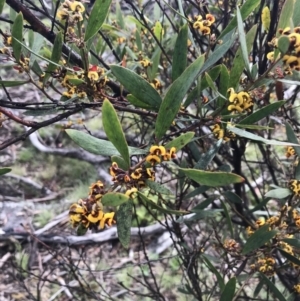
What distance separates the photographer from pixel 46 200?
277 cm

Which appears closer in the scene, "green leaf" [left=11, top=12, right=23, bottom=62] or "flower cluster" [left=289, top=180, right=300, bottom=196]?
"green leaf" [left=11, top=12, right=23, bottom=62]

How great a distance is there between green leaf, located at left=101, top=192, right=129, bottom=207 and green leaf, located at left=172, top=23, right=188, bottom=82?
0.90 feet

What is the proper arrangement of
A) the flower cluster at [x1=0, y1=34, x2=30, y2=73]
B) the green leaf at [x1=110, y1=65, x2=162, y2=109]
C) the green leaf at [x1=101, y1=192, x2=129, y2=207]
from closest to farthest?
1. the green leaf at [x1=101, y1=192, x2=129, y2=207]
2. the green leaf at [x1=110, y1=65, x2=162, y2=109]
3. the flower cluster at [x1=0, y1=34, x2=30, y2=73]

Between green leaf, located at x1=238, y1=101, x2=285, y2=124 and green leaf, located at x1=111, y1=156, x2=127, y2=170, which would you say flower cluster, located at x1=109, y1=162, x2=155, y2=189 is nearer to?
green leaf, located at x1=111, y1=156, x2=127, y2=170

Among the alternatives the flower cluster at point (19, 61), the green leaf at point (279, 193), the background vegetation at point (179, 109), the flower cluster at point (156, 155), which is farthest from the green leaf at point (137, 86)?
the green leaf at point (279, 193)

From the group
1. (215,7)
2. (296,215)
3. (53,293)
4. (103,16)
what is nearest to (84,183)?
(53,293)

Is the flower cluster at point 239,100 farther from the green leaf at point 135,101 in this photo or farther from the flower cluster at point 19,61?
the flower cluster at point 19,61

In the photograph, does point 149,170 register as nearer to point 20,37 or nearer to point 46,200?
point 20,37

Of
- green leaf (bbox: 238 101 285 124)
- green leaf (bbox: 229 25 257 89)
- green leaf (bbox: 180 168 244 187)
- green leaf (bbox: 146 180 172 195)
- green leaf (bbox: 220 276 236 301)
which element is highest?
green leaf (bbox: 229 25 257 89)

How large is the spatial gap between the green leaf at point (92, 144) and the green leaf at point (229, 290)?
320mm

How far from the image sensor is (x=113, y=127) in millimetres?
499

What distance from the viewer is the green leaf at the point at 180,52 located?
63 cm

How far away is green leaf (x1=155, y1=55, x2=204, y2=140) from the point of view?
1.69ft

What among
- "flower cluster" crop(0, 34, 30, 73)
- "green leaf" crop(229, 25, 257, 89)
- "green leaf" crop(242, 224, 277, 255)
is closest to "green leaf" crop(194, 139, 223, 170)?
"green leaf" crop(229, 25, 257, 89)
